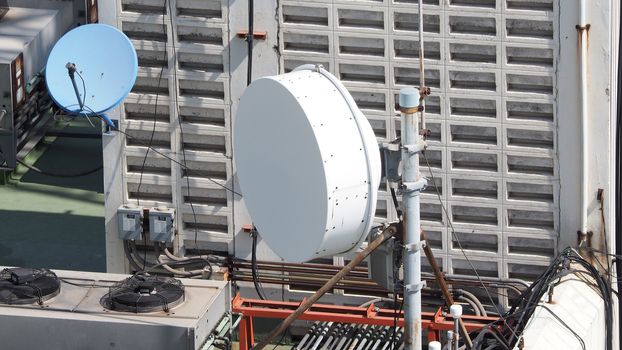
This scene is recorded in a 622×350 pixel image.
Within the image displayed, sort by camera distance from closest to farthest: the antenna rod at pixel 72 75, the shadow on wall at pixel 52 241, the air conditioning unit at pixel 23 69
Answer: the antenna rod at pixel 72 75 → the shadow on wall at pixel 52 241 → the air conditioning unit at pixel 23 69

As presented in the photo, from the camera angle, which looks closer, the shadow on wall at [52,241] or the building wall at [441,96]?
the building wall at [441,96]

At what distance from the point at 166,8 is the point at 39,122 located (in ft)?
19.3

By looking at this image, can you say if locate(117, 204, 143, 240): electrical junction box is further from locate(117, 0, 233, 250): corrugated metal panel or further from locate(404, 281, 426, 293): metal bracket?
locate(404, 281, 426, 293): metal bracket

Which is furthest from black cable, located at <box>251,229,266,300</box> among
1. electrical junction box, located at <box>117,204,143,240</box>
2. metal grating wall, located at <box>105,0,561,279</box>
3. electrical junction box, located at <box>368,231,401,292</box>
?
electrical junction box, located at <box>368,231,401,292</box>

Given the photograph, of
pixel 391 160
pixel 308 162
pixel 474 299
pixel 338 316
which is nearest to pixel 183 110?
pixel 338 316

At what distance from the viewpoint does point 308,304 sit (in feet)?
34.1

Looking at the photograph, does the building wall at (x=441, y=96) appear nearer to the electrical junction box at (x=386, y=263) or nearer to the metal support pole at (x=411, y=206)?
the electrical junction box at (x=386, y=263)

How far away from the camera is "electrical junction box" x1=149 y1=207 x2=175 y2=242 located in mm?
14352

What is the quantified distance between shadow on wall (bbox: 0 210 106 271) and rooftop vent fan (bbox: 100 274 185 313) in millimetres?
3975

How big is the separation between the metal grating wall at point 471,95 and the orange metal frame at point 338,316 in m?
1.02

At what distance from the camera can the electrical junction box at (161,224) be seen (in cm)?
1435

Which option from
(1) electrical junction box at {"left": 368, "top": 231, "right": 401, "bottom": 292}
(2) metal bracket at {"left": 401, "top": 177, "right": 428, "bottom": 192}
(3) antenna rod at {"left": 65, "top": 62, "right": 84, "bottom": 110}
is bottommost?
(1) electrical junction box at {"left": 368, "top": 231, "right": 401, "bottom": 292}

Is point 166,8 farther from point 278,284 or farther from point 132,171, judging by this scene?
point 278,284

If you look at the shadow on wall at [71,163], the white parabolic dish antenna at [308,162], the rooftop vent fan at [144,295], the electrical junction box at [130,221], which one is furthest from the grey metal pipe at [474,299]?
the shadow on wall at [71,163]
